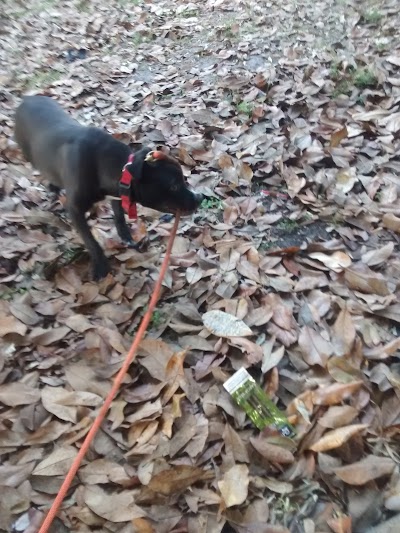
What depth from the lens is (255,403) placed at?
2361 mm

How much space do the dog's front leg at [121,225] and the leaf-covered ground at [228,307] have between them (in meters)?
0.09

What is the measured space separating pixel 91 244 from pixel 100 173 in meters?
0.43

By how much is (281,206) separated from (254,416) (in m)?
1.68

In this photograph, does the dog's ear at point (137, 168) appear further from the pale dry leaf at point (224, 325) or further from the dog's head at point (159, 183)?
the pale dry leaf at point (224, 325)

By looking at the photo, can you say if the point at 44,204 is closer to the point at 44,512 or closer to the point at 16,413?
the point at 16,413

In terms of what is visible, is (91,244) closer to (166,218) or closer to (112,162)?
(112,162)

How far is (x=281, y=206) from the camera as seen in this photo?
140 inches

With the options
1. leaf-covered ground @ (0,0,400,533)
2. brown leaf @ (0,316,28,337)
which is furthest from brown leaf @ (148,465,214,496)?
brown leaf @ (0,316,28,337)

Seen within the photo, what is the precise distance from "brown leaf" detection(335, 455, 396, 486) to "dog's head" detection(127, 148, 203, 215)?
1.57 meters

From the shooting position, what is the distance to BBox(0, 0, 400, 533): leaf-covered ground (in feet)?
6.93

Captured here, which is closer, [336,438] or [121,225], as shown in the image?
[336,438]

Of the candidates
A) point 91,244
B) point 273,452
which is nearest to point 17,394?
point 91,244

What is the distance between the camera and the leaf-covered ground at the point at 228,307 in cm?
211

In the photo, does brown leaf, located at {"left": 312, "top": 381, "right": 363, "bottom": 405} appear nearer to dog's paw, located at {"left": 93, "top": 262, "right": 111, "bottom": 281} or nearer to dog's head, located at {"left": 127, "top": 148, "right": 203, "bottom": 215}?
dog's head, located at {"left": 127, "top": 148, "right": 203, "bottom": 215}
